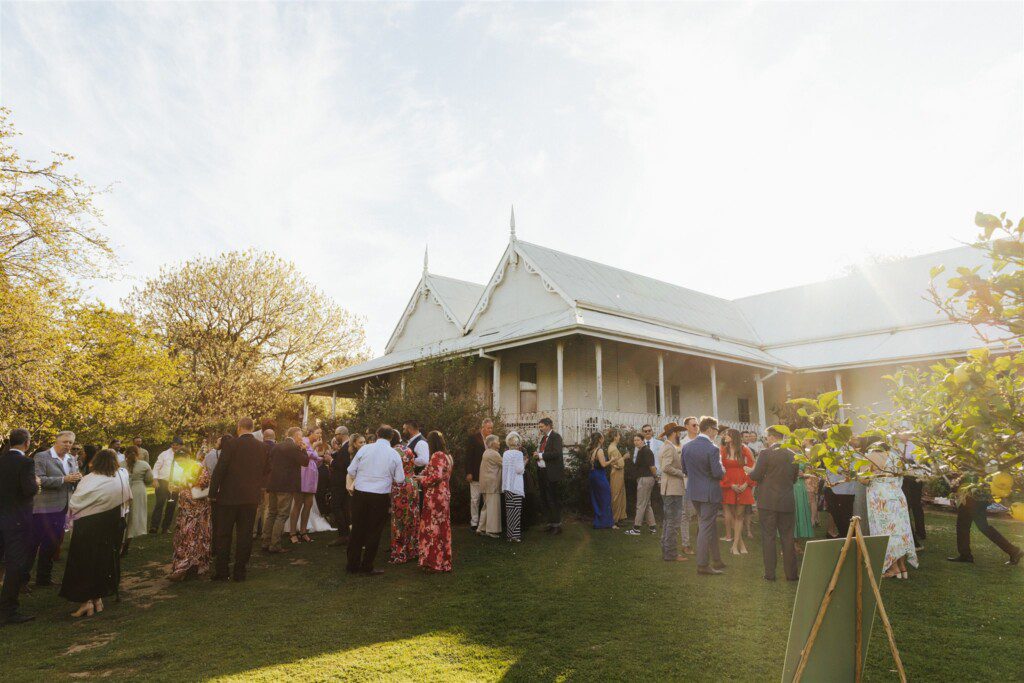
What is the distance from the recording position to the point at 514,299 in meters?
22.0

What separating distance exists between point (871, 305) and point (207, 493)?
982 inches

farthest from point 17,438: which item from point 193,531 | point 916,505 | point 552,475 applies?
point 916,505

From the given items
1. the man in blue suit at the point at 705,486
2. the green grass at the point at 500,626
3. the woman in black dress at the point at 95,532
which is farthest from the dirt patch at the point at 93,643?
the man in blue suit at the point at 705,486

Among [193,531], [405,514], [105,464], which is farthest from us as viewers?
[405,514]

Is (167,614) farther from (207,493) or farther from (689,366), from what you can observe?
(689,366)

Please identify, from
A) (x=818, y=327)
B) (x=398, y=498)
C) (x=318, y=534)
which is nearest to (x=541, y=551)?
(x=398, y=498)

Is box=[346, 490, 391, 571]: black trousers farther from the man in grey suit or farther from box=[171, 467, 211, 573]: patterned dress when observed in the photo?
the man in grey suit

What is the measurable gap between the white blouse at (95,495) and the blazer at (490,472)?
555 cm

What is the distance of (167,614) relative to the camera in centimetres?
718

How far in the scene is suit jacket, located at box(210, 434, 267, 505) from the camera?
8.46 m

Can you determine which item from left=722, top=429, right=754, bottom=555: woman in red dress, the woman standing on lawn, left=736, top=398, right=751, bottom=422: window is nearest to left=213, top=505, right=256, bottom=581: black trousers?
the woman standing on lawn

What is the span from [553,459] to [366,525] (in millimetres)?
4159

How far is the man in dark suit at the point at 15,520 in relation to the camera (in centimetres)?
691

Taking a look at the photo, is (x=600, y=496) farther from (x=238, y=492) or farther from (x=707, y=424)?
(x=238, y=492)
